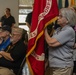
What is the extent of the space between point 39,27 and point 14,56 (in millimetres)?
654

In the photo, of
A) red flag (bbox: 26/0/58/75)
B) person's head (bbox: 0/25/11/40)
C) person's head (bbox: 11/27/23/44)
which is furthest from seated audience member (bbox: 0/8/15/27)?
red flag (bbox: 26/0/58/75)

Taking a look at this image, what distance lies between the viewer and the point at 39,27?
95.6 inches

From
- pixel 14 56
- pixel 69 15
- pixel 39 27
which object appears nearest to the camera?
pixel 69 15

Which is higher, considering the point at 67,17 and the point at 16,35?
the point at 67,17

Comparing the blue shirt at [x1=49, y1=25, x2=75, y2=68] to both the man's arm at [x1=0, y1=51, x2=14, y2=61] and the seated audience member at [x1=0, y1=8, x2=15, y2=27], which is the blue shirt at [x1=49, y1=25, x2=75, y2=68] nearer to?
the man's arm at [x1=0, y1=51, x2=14, y2=61]

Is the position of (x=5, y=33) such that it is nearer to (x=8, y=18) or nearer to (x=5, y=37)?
(x=5, y=37)

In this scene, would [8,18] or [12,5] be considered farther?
[12,5]

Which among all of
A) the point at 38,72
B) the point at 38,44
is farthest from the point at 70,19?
the point at 38,72

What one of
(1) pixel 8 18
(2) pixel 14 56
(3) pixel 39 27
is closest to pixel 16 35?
(2) pixel 14 56

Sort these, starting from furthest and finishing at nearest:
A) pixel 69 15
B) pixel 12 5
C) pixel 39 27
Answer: pixel 12 5 < pixel 39 27 < pixel 69 15

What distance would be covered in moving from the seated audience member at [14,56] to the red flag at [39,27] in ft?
1.21

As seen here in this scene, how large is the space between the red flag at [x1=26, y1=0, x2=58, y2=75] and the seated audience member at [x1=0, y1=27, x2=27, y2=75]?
1.21ft

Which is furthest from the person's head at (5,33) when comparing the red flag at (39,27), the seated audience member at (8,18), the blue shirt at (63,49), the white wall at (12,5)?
the white wall at (12,5)

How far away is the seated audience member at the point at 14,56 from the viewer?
2.89 m
